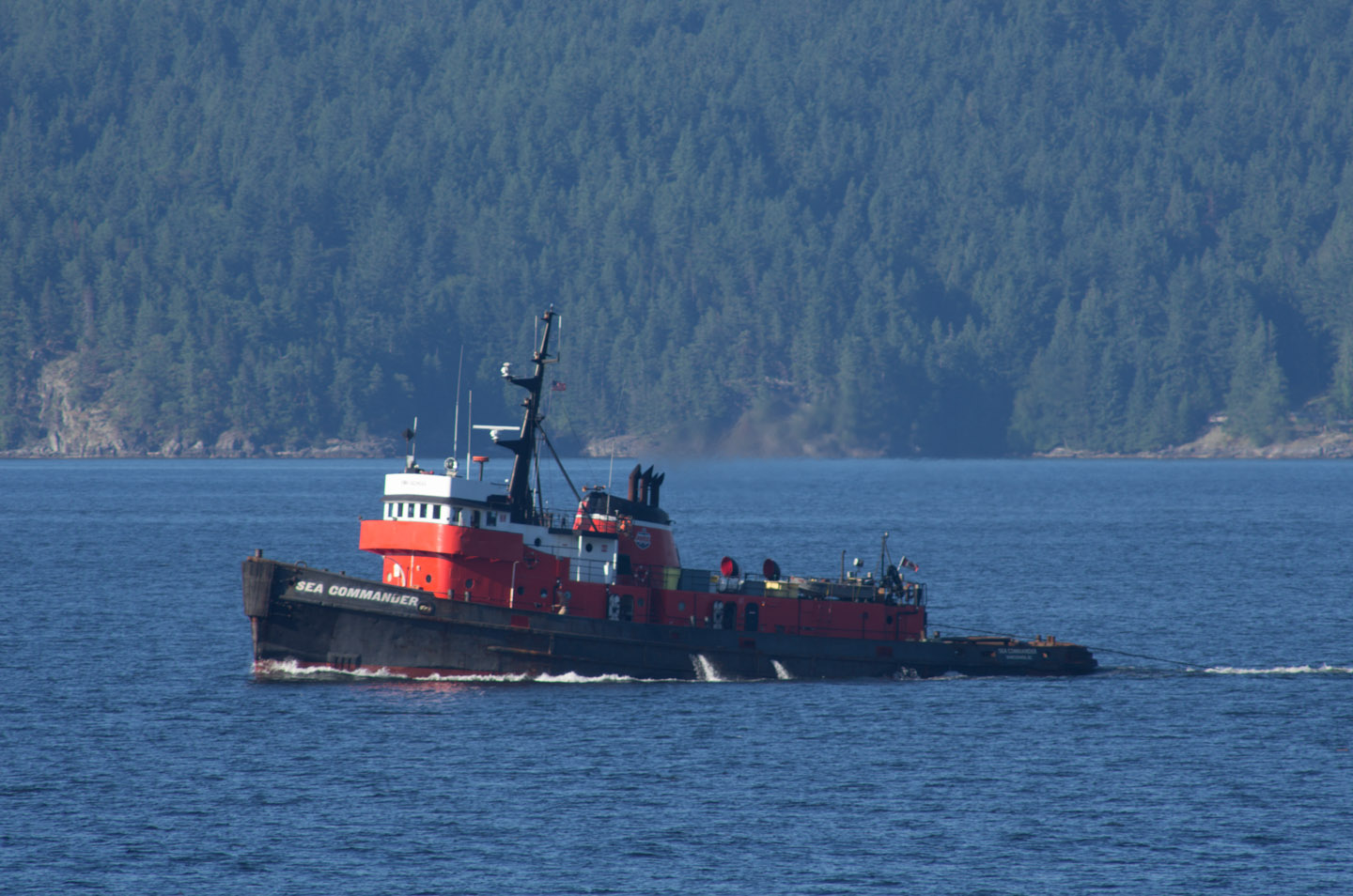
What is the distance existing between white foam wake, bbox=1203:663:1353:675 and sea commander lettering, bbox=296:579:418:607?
1193 inches

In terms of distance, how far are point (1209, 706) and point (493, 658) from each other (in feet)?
78.9

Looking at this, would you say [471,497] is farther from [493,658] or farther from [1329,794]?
[1329,794]

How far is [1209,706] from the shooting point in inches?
2224

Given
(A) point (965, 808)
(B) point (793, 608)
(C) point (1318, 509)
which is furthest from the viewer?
(C) point (1318, 509)

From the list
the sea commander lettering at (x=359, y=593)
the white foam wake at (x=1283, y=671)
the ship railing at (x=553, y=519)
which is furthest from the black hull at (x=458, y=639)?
the white foam wake at (x=1283, y=671)

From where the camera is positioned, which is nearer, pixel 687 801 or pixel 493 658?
pixel 687 801

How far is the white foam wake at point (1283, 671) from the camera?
62.8 m

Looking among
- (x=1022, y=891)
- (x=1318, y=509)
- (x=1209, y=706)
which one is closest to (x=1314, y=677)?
(x=1209, y=706)

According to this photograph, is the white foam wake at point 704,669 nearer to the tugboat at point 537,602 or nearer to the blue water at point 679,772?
the tugboat at point 537,602

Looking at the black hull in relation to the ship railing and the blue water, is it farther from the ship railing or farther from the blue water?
the ship railing

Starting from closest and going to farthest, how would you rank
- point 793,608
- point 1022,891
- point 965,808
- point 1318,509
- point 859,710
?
1. point 1022,891
2. point 965,808
3. point 859,710
4. point 793,608
5. point 1318,509

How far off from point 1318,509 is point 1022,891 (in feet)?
447

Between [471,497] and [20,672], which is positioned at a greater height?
[471,497]

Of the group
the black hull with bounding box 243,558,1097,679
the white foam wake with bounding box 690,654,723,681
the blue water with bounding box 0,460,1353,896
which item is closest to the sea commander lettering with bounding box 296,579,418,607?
the black hull with bounding box 243,558,1097,679
